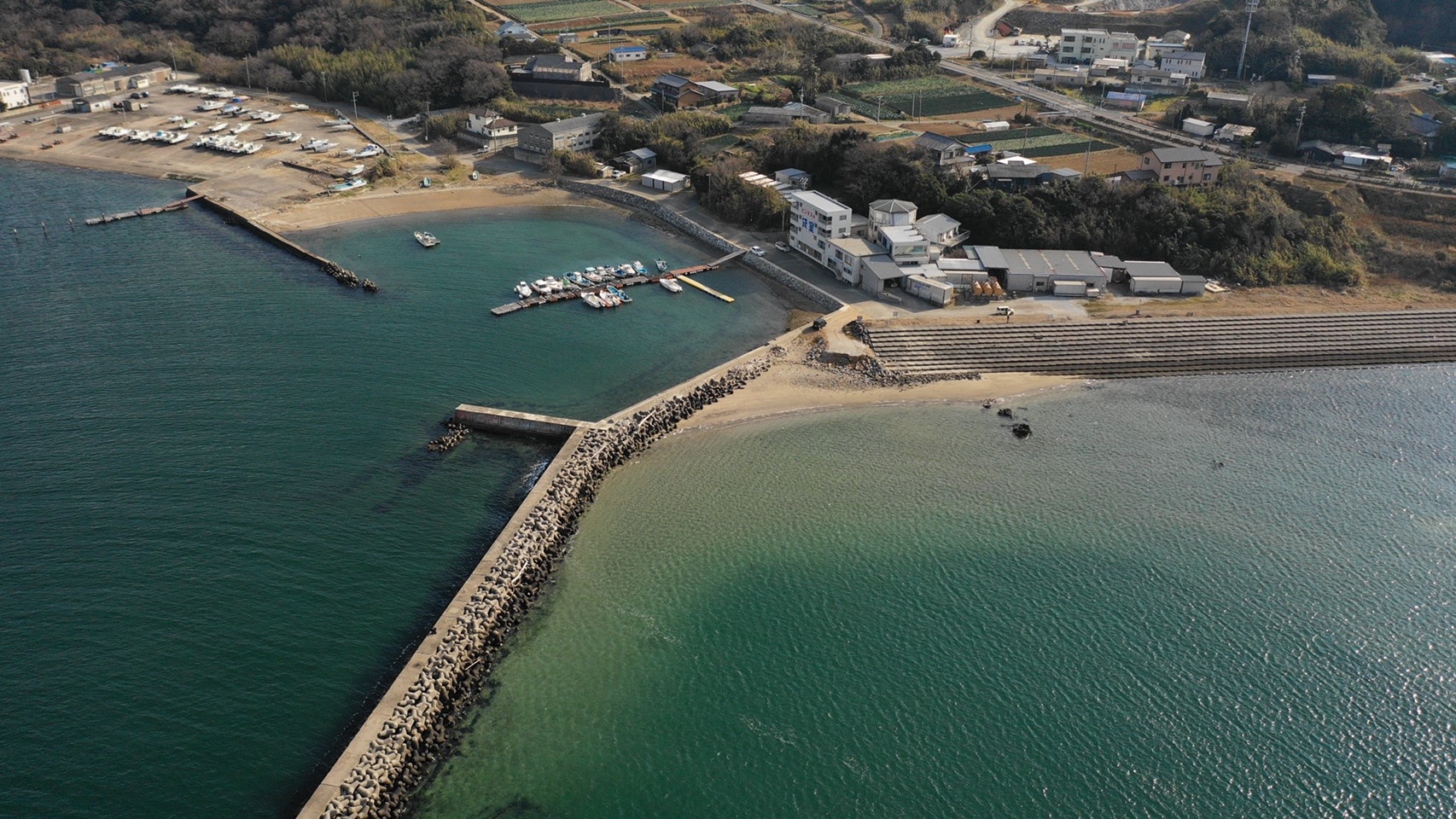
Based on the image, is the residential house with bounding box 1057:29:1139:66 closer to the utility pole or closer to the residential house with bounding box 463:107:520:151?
the utility pole

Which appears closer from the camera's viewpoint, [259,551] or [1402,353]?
[259,551]

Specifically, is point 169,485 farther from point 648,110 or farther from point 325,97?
point 325,97

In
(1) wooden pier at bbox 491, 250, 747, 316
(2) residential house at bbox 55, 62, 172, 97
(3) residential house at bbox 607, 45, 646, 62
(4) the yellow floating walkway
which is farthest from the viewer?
(3) residential house at bbox 607, 45, 646, 62

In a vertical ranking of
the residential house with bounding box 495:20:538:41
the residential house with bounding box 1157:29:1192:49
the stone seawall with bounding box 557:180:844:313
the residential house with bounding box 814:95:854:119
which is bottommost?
the stone seawall with bounding box 557:180:844:313

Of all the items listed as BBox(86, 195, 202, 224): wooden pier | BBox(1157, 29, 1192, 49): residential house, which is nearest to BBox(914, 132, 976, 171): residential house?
BBox(1157, 29, 1192, 49): residential house

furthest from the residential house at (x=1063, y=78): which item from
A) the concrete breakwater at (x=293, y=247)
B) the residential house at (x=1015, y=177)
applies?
the concrete breakwater at (x=293, y=247)

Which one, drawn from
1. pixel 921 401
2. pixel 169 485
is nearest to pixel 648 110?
pixel 921 401
